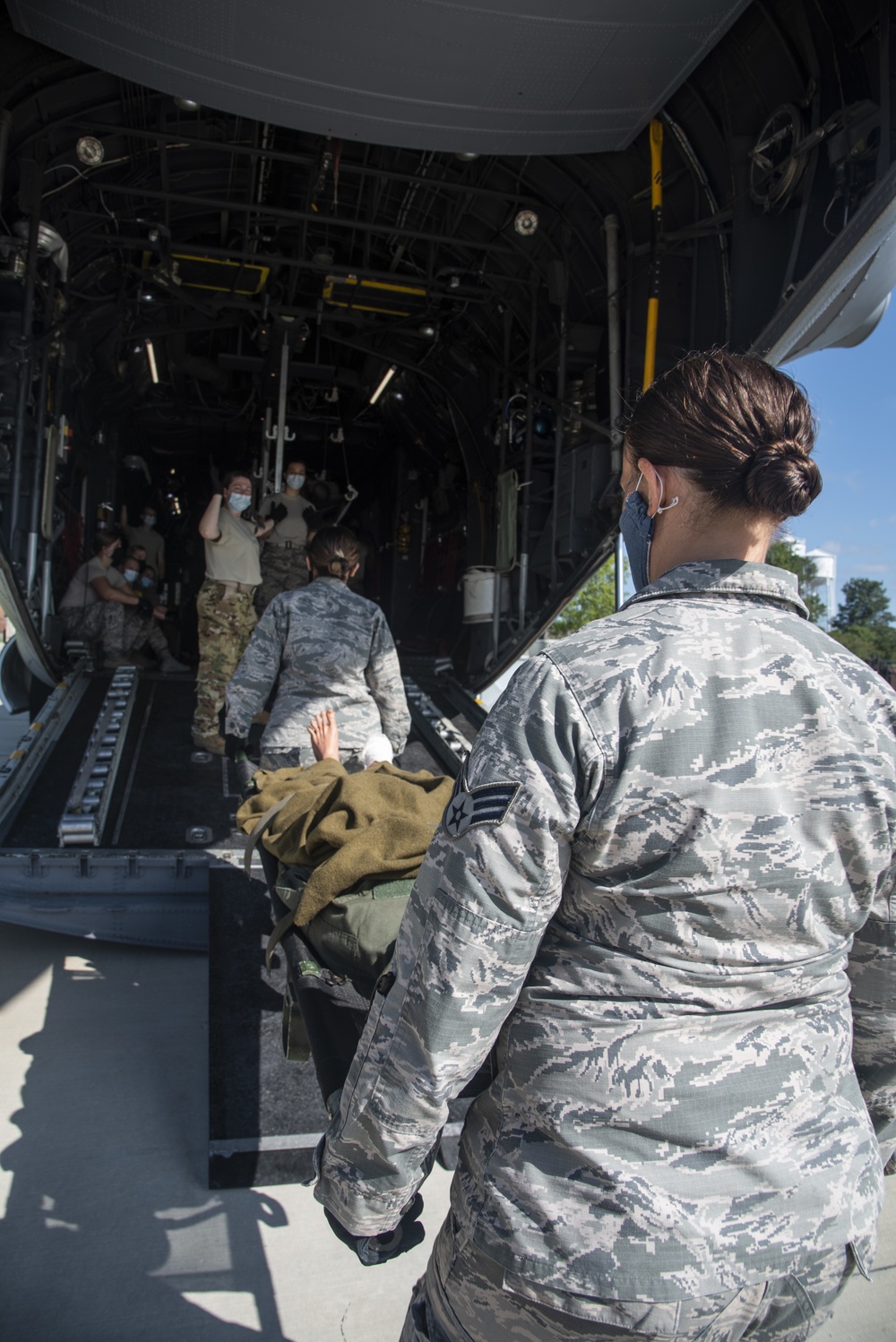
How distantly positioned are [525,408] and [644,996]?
21.0 feet

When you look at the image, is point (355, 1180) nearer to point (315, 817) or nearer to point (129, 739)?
point (315, 817)

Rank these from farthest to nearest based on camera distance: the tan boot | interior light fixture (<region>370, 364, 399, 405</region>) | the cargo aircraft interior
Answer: interior light fixture (<region>370, 364, 399, 405</region>) < the tan boot < the cargo aircraft interior

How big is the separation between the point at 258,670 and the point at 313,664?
0.22 m

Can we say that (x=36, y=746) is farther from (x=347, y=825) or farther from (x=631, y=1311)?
(x=631, y=1311)

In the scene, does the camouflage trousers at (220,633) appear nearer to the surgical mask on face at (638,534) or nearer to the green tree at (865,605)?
the surgical mask on face at (638,534)

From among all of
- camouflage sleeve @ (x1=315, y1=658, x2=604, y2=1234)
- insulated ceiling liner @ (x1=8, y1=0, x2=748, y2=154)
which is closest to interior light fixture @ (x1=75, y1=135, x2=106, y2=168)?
insulated ceiling liner @ (x1=8, y1=0, x2=748, y2=154)

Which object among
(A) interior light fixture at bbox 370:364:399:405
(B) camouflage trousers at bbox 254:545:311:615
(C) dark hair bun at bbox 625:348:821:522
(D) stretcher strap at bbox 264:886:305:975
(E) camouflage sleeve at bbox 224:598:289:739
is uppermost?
(A) interior light fixture at bbox 370:364:399:405

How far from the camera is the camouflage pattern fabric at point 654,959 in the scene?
Answer: 98cm

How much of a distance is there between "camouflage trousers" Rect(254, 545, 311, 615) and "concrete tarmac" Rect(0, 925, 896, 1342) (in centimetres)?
459

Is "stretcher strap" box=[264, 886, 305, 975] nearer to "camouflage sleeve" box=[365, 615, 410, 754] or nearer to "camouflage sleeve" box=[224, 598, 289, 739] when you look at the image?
"camouflage sleeve" box=[224, 598, 289, 739]

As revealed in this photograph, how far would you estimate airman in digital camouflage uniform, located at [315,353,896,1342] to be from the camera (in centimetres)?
98

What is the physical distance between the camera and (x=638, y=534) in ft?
4.17

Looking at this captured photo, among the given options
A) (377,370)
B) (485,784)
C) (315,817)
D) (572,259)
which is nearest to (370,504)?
(377,370)

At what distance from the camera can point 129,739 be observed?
5.54 meters
